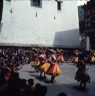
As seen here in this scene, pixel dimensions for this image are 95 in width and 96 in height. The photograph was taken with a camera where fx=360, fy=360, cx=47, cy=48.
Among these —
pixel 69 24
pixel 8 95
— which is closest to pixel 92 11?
pixel 69 24

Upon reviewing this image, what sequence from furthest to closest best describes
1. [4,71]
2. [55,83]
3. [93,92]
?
[55,83] < [93,92] < [4,71]

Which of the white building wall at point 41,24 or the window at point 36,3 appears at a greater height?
the window at point 36,3

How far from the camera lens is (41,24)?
3984 centimetres

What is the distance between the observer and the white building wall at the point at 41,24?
3837cm

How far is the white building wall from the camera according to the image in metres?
38.4

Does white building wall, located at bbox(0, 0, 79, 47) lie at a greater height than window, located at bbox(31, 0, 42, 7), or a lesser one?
lesser

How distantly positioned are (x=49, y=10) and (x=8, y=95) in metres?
29.7

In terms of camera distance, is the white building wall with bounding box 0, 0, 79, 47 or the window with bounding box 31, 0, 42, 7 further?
the window with bounding box 31, 0, 42, 7

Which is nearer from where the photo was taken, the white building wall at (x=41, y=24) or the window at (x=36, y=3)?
the white building wall at (x=41, y=24)

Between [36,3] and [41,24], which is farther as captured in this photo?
[36,3]

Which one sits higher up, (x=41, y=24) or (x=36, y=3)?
(x=36, y=3)

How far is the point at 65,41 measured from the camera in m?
41.6

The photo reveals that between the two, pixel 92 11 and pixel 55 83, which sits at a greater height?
pixel 92 11

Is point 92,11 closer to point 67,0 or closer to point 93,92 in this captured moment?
point 67,0
